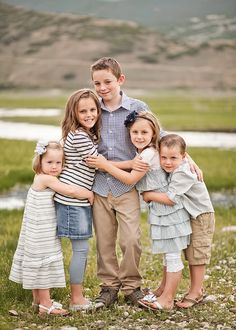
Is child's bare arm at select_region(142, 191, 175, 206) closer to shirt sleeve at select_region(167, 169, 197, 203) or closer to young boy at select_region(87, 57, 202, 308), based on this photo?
shirt sleeve at select_region(167, 169, 197, 203)

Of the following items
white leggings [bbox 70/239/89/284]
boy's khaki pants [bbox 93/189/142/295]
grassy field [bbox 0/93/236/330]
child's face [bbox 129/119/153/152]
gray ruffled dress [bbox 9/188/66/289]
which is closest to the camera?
grassy field [bbox 0/93/236/330]

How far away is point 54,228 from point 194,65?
620 ft

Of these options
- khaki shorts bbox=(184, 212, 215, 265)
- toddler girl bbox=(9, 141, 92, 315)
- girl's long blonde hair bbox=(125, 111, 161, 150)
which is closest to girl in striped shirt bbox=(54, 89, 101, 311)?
toddler girl bbox=(9, 141, 92, 315)

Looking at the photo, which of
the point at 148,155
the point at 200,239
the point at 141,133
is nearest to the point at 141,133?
the point at 141,133

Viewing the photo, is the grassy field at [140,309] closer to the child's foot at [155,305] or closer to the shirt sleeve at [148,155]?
the child's foot at [155,305]

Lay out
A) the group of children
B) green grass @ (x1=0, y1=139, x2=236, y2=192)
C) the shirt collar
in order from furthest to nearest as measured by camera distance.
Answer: green grass @ (x1=0, y1=139, x2=236, y2=192)
the shirt collar
the group of children

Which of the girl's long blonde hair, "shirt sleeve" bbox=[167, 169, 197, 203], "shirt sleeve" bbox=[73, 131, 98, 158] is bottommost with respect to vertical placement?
"shirt sleeve" bbox=[167, 169, 197, 203]

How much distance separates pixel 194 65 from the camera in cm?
19225

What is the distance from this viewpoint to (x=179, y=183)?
7.93m

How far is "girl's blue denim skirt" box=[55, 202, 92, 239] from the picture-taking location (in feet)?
25.8

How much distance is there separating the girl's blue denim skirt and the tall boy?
376 mm

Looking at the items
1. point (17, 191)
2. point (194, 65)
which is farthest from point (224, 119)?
point (194, 65)

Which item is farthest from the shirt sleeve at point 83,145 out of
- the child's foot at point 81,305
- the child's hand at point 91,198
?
the child's foot at point 81,305

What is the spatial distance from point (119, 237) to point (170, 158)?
4.32 ft
